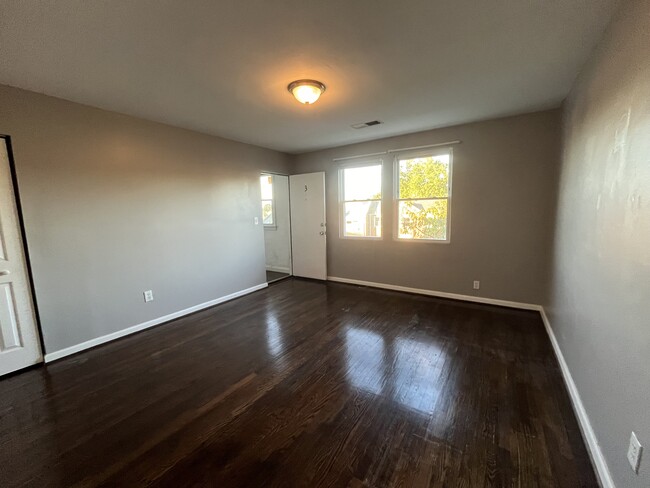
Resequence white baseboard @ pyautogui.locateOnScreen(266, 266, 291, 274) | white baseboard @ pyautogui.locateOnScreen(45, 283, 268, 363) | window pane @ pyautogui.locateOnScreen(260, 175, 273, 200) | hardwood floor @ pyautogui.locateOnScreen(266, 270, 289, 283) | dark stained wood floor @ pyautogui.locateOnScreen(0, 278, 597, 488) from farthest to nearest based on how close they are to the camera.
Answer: window pane @ pyautogui.locateOnScreen(260, 175, 273, 200), white baseboard @ pyautogui.locateOnScreen(266, 266, 291, 274), hardwood floor @ pyautogui.locateOnScreen(266, 270, 289, 283), white baseboard @ pyautogui.locateOnScreen(45, 283, 268, 363), dark stained wood floor @ pyautogui.locateOnScreen(0, 278, 597, 488)

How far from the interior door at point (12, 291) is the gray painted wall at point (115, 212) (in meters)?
0.08

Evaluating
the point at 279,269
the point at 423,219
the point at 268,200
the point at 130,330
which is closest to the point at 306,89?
the point at 423,219

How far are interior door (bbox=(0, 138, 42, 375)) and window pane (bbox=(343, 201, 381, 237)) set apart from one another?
404 cm

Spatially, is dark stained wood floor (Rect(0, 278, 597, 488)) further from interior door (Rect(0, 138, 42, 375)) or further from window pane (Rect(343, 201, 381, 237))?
window pane (Rect(343, 201, 381, 237))

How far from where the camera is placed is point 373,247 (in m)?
4.66

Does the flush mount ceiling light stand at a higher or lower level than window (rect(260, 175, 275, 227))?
higher

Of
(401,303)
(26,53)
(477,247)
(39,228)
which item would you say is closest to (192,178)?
(39,228)

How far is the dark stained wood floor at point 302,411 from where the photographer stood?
56.5 inches

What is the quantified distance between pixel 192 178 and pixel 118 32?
2125mm

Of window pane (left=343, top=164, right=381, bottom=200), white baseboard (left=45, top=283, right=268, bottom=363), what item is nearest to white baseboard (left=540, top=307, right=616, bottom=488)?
window pane (left=343, top=164, right=381, bottom=200)

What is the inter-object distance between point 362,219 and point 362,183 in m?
0.62

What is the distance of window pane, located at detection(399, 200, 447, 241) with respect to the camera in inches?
158

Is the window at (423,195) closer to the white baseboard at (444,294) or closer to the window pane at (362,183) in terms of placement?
the window pane at (362,183)

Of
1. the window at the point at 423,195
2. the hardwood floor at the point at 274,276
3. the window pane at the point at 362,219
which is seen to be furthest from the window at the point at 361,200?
the hardwood floor at the point at 274,276
